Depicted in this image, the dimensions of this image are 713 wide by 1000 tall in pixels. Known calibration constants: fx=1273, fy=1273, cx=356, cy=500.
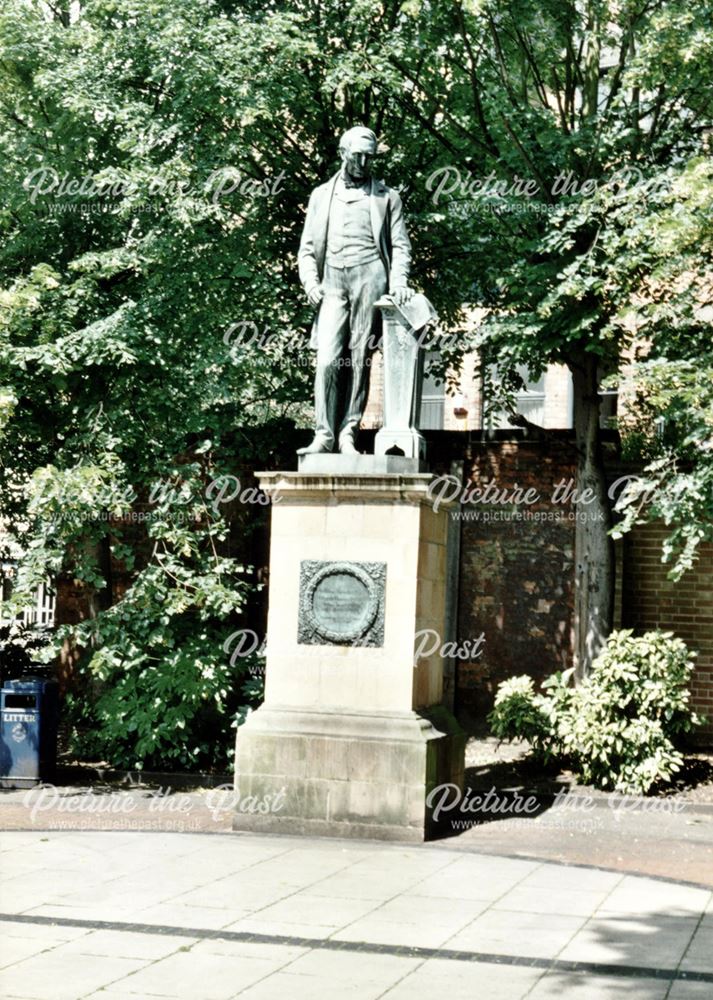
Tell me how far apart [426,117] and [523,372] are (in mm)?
6913

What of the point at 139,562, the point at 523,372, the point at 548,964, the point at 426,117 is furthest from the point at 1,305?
the point at 523,372

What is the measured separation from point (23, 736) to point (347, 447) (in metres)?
4.98

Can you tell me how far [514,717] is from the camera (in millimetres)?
13805

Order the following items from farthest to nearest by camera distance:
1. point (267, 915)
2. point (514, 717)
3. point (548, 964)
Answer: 1. point (514, 717)
2. point (267, 915)
3. point (548, 964)

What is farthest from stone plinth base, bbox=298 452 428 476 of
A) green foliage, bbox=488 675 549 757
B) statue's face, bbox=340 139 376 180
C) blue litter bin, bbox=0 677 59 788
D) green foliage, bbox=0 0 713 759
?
blue litter bin, bbox=0 677 59 788

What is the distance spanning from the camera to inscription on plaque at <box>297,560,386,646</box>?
10.6m

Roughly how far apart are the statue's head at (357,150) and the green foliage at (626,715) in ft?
18.6

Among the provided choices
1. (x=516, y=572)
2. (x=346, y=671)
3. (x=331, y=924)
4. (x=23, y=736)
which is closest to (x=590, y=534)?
(x=516, y=572)

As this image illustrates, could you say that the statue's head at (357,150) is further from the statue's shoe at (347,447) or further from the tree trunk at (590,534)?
the tree trunk at (590,534)

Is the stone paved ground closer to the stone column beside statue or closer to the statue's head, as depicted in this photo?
the stone column beside statue

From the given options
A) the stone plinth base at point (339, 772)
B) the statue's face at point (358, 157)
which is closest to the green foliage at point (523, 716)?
the stone plinth base at point (339, 772)

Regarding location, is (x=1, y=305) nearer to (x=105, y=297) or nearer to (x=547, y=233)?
(x=105, y=297)

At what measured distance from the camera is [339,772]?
10383 millimetres

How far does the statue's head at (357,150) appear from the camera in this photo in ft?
36.3
